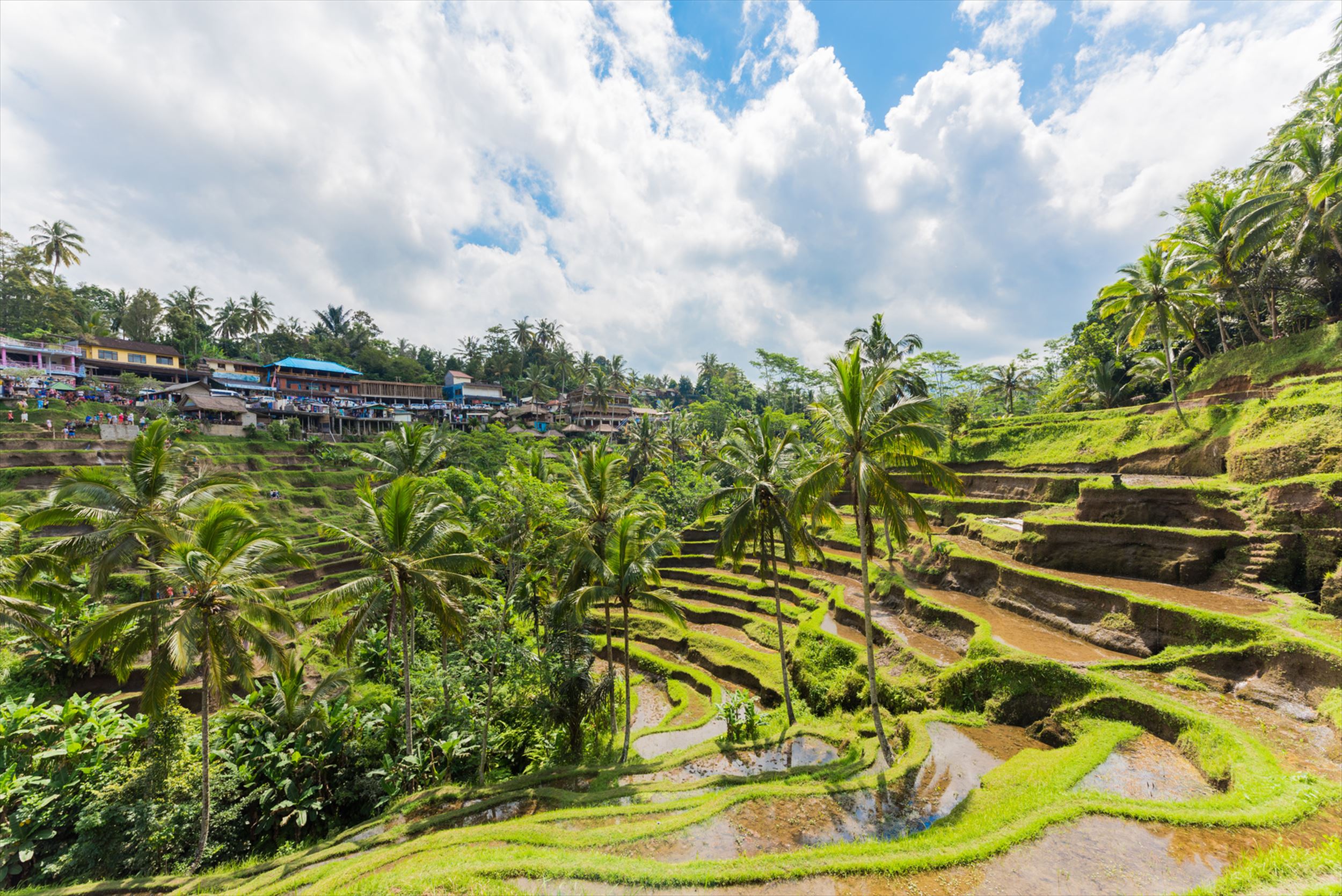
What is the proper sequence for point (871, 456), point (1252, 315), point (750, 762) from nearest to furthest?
point (871, 456) → point (750, 762) → point (1252, 315)

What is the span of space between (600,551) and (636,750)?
24.9 feet

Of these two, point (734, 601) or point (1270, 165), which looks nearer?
point (1270, 165)

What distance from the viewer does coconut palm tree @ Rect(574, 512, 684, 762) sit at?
16625 millimetres

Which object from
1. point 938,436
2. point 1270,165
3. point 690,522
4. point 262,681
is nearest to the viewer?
point 938,436

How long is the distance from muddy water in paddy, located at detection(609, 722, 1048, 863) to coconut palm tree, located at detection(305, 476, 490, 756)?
335 inches

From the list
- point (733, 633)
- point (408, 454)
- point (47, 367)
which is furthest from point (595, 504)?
point (47, 367)

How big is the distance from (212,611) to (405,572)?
444 cm

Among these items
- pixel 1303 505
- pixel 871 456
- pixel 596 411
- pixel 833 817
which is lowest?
pixel 833 817

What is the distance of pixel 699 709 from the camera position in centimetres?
2106

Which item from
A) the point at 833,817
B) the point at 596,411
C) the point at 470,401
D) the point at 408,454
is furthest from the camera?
the point at 596,411

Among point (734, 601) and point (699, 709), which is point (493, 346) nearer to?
point (734, 601)

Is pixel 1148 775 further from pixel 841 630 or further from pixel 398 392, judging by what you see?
pixel 398 392

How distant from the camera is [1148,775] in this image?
35.5 feet

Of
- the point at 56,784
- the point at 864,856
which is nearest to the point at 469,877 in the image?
the point at 864,856
